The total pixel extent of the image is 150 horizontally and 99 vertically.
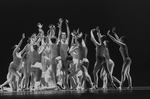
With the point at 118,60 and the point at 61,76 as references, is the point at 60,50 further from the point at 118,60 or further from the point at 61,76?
the point at 118,60

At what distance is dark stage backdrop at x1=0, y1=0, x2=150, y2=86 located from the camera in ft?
53.2

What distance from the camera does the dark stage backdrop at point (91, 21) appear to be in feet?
53.2

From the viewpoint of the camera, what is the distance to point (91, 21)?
16984 millimetres

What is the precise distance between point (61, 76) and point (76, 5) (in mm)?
6784

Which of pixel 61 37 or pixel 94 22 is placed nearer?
pixel 61 37

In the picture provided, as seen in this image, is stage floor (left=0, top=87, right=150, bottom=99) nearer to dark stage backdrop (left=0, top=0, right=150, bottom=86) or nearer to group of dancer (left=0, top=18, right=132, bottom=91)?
group of dancer (left=0, top=18, right=132, bottom=91)

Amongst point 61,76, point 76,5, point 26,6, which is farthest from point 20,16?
point 61,76

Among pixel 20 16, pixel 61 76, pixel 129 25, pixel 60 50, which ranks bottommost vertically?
pixel 61 76

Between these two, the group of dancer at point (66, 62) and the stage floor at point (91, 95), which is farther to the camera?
the group of dancer at point (66, 62)

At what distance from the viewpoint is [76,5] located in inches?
683

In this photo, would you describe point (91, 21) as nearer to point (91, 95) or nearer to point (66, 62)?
point (66, 62)

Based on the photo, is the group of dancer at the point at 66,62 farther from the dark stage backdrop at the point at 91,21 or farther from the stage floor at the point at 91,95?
the dark stage backdrop at the point at 91,21

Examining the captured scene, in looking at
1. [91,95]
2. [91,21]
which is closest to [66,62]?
[91,95]

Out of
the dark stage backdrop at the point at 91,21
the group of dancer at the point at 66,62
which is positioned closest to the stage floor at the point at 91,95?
the group of dancer at the point at 66,62
